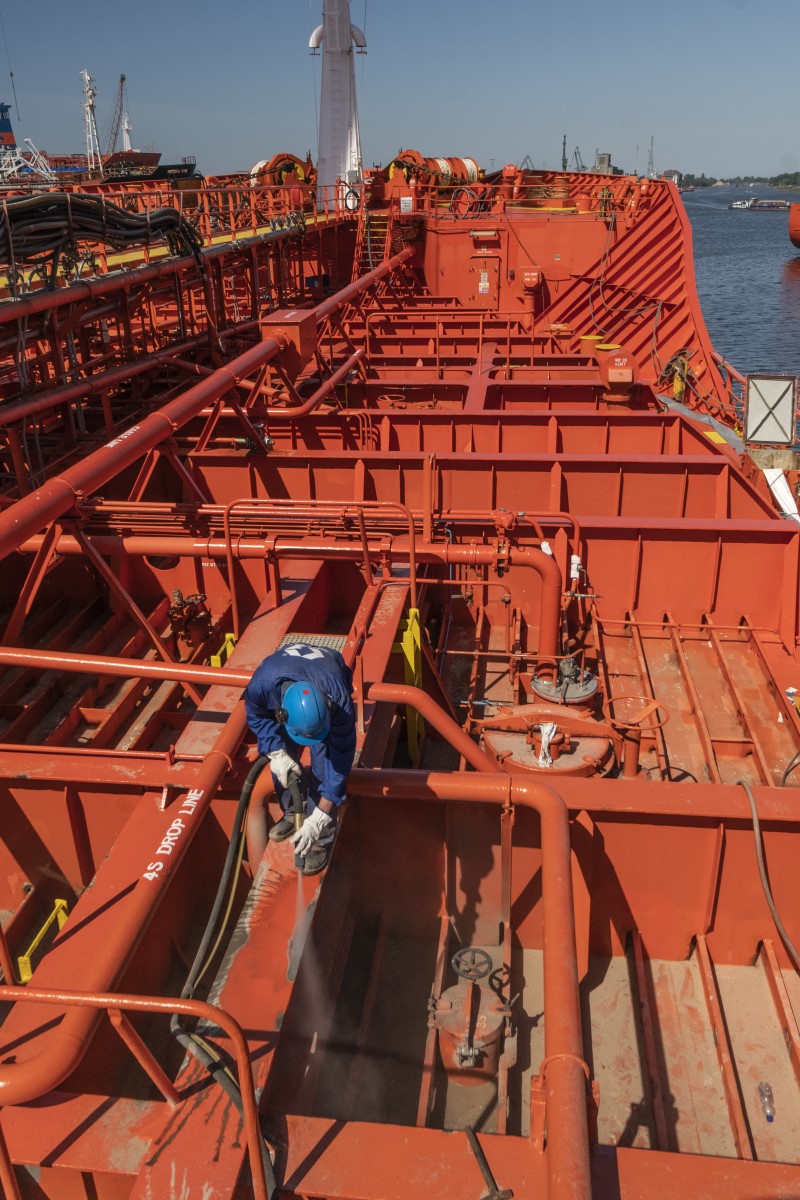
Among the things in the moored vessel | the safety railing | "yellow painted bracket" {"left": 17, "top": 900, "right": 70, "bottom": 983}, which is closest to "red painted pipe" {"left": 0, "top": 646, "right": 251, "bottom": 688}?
the moored vessel

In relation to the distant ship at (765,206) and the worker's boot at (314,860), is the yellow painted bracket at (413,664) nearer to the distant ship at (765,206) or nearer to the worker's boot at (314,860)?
the worker's boot at (314,860)

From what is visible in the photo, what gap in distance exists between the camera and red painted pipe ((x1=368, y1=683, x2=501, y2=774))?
4.87 metres

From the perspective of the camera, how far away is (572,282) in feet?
71.9

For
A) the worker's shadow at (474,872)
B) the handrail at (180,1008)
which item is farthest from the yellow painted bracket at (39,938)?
the worker's shadow at (474,872)

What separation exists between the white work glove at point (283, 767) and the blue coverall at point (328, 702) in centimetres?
8

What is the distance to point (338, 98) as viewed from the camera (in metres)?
30.9

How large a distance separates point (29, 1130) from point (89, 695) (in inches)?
181

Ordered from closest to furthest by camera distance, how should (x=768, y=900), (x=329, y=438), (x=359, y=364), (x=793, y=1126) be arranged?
(x=793, y=1126)
(x=768, y=900)
(x=329, y=438)
(x=359, y=364)

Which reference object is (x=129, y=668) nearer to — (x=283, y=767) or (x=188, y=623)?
(x=283, y=767)

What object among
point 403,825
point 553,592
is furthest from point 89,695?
point 553,592

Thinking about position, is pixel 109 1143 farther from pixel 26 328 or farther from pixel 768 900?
pixel 26 328

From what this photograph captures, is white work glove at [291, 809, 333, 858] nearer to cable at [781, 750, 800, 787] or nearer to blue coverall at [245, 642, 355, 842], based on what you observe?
blue coverall at [245, 642, 355, 842]

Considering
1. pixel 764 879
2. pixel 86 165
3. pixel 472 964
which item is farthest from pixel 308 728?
pixel 86 165

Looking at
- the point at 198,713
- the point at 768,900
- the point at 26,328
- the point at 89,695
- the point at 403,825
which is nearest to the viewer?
the point at 768,900
